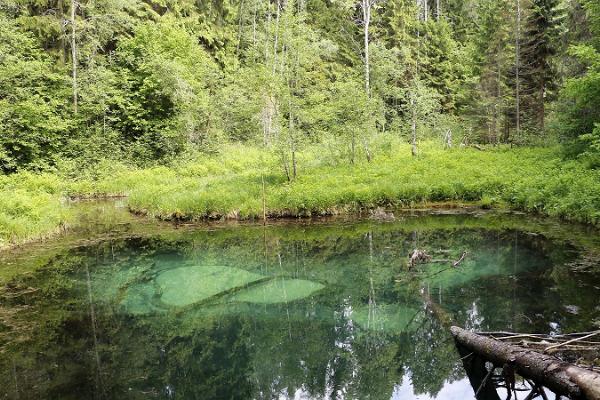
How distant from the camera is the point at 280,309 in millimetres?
8508

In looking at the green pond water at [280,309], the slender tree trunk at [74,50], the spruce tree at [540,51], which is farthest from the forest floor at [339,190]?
the spruce tree at [540,51]

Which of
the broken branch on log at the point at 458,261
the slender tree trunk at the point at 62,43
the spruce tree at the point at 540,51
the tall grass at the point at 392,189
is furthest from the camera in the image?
the spruce tree at the point at 540,51

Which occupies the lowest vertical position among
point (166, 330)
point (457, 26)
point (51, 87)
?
point (166, 330)

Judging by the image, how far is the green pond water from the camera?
609 centimetres

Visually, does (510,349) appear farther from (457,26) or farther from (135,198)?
(457,26)

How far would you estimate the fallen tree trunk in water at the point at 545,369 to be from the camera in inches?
130

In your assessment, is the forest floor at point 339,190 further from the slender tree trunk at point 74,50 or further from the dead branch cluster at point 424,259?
the slender tree trunk at point 74,50

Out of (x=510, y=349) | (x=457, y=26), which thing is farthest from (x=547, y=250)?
(x=457, y=26)

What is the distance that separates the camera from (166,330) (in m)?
7.76

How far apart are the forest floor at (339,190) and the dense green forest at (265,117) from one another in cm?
8

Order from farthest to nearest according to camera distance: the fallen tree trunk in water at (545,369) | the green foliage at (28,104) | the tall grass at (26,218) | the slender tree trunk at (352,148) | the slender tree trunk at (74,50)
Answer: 1. the slender tree trunk at (74,50)
2. the green foliage at (28,104)
3. the slender tree trunk at (352,148)
4. the tall grass at (26,218)
5. the fallen tree trunk in water at (545,369)

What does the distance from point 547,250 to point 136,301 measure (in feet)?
32.0

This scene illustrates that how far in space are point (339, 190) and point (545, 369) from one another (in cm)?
1300

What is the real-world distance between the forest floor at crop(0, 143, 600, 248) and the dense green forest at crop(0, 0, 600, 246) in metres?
0.08
